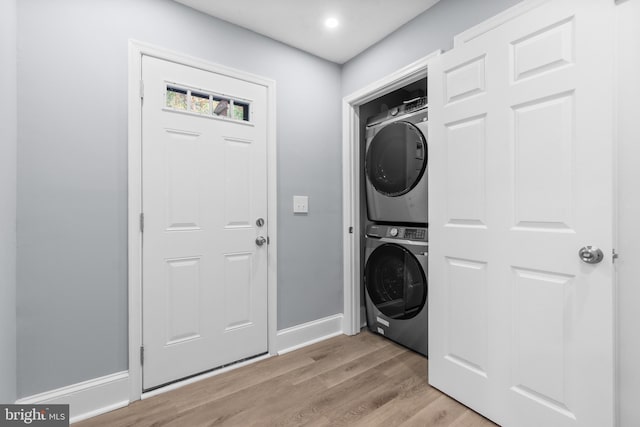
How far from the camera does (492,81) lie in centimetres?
148

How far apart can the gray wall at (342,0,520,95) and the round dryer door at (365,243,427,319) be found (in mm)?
1369

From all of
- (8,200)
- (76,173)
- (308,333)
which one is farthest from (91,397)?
(308,333)

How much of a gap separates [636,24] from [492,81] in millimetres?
508

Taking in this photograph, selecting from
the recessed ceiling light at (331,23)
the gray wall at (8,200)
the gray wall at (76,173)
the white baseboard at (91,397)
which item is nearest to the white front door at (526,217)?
the recessed ceiling light at (331,23)

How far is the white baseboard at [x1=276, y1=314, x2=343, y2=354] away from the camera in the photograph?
Result: 2.30 metres

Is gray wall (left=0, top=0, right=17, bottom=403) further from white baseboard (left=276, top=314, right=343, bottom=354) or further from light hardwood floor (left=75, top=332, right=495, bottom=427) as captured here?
white baseboard (left=276, top=314, right=343, bottom=354)

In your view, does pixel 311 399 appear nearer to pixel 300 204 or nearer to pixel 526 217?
pixel 300 204

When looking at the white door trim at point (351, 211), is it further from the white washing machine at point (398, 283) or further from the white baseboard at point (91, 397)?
the white baseboard at point (91, 397)

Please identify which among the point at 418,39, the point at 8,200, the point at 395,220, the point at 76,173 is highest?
the point at 418,39

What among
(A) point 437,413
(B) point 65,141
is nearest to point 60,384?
(B) point 65,141

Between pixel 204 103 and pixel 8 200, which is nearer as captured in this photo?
pixel 8 200

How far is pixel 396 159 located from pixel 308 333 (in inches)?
62.0

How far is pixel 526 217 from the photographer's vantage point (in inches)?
53.9

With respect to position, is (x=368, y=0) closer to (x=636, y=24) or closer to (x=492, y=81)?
(x=492, y=81)
